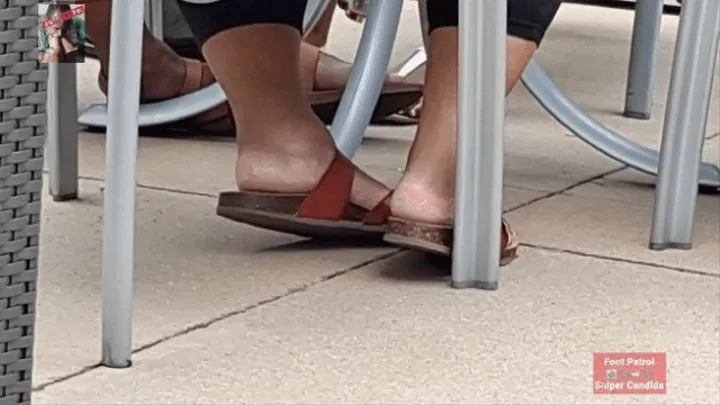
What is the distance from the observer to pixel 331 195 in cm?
155

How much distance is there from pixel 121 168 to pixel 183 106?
1.08 m

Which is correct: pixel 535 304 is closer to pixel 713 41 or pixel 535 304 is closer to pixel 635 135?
pixel 713 41

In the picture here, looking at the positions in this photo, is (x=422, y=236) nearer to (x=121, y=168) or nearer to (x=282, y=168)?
(x=282, y=168)

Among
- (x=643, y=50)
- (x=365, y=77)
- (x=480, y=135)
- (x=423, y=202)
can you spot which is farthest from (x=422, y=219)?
(x=643, y=50)

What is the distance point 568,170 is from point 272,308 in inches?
35.8

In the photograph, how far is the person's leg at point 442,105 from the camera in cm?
147

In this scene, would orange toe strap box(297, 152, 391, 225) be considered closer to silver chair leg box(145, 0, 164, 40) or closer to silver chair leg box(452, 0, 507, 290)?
silver chair leg box(452, 0, 507, 290)

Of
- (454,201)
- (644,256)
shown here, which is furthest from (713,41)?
(454,201)

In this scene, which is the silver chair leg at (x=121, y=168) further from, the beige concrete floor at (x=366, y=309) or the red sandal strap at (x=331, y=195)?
the red sandal strap at (x=331, y=195)

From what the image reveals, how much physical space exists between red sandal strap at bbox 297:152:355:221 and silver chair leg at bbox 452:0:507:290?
0.61ft
